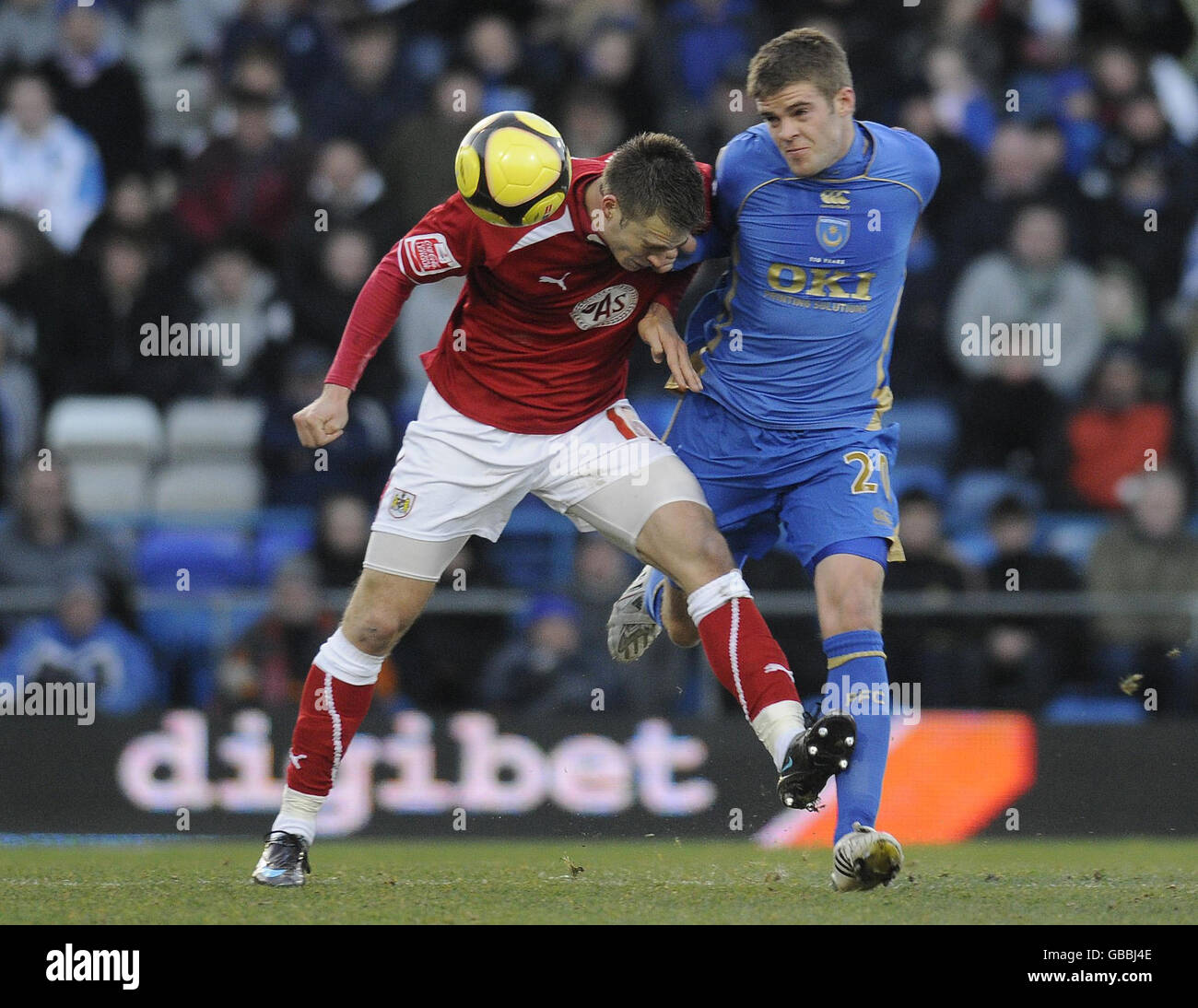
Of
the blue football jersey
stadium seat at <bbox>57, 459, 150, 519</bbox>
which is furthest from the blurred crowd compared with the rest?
the blue football jersey

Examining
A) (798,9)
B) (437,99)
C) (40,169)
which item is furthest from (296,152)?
(798,9)

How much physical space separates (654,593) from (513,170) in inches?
69.1

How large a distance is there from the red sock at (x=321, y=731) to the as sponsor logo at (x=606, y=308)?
4.54ft

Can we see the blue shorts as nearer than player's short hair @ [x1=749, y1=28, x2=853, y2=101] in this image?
No

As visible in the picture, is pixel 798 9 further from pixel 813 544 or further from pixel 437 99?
pixel 813 544

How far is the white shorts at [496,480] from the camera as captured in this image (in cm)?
593

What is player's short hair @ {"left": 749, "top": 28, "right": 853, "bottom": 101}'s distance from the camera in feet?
18.4

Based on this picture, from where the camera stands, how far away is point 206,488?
10.6 metres

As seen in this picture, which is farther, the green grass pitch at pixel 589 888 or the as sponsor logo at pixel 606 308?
the as sponsor logo at pixel 606 308

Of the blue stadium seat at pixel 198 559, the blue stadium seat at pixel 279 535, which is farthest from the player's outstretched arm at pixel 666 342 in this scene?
the blue stadium seat at pixel 198 559

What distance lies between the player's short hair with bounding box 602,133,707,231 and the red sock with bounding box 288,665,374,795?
176 cm

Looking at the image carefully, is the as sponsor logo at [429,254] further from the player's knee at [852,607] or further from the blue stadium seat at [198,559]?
the blue stadium seat at [198,559]

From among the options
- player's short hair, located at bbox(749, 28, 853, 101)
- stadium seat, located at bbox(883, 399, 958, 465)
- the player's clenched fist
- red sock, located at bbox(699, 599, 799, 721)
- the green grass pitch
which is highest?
player's short hair, located at bbox(749, 28, 853, 101)

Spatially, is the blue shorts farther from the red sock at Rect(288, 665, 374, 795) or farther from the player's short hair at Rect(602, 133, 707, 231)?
the red sock at Rect(288, 665, 374, 795)
